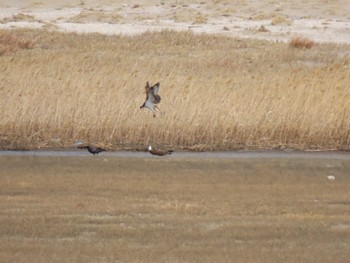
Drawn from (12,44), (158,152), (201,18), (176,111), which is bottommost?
(201,18)

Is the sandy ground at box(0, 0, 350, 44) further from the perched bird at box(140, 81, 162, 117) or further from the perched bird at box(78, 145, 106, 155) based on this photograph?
the perched bird at box(78, 145, 106, 155)

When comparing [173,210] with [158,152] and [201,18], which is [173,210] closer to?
[158,152]

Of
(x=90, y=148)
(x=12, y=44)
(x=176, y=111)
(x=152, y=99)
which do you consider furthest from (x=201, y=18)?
(x=90, y=148)

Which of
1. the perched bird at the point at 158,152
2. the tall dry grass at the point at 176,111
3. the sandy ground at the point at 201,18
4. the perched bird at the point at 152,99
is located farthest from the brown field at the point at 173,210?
the sandy ground at the point at 201,18

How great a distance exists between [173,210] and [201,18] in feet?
120

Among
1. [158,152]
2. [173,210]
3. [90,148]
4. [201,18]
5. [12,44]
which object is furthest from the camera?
[201,18]

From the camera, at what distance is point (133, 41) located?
1137 inches

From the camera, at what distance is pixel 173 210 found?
7.90 m

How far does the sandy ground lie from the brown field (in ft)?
75.0

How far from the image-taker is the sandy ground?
36.9 metres

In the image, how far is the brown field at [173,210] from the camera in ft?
21.7

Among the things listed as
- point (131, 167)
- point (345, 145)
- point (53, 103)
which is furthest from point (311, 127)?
point (53, 103)

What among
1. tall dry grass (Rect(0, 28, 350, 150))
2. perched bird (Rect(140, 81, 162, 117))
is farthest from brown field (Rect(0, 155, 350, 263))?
perched bird (Rect(140, 81, 162, 117))

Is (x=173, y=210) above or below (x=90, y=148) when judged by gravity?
above
